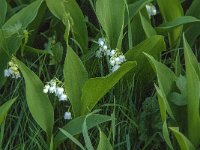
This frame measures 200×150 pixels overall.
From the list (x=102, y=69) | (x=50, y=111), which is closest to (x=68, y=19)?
(x=102, y=69)

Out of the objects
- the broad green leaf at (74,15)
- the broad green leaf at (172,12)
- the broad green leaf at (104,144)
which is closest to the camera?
the broad green leaf at (104,144)

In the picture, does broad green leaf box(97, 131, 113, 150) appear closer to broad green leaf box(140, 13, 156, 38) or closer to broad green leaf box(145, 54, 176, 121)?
broad green leaf box(145, 54, 176, 121)

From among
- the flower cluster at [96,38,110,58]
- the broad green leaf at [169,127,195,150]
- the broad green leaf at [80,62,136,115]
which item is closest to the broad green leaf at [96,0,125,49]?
the flower cluster at [96,38,110,58]

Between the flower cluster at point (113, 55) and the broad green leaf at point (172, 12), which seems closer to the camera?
the flower cluster at point (113, 55)

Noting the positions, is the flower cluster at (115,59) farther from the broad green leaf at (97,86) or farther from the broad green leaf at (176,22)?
the broad green leaf at (176,22)

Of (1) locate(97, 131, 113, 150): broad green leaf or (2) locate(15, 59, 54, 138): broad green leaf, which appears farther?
(2) locate(15, 59, 54, 138): broad green leaf

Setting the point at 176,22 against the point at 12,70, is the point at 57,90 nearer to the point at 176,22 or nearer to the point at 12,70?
the point at 12,70

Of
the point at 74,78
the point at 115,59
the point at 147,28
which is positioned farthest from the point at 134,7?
the point at 74,78

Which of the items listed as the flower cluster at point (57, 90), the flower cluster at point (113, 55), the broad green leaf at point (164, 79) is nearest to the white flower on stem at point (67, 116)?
the flower cluster at point (57, 90)
